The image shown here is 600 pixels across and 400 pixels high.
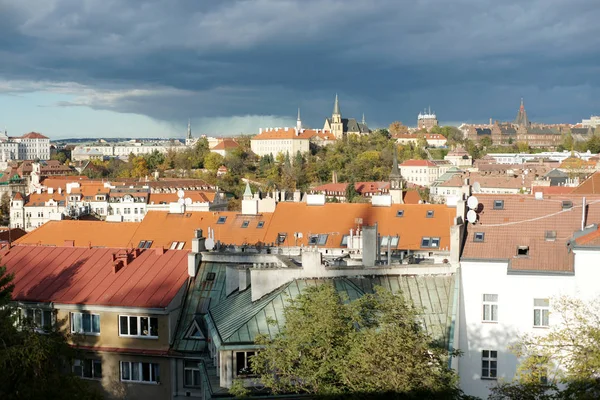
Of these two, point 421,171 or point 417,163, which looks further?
point 417,163

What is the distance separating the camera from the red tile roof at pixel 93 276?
84.8 ft

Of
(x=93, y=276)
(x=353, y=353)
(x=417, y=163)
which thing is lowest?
(x=353, y=353)

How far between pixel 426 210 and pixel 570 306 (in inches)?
1121

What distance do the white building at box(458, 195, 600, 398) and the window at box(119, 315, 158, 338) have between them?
10.6 metres

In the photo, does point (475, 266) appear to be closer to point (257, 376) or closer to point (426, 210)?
point (257, 376)

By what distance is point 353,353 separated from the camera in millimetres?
17547

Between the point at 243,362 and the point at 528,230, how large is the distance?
1315 centimetres

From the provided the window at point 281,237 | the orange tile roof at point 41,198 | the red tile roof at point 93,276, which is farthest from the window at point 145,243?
the orange tile roof at point 41,198

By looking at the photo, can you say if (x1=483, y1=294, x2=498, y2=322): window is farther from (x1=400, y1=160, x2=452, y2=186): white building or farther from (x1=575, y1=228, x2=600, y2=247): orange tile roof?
(x1=400, y1=160, x2=452, y2=186): white building

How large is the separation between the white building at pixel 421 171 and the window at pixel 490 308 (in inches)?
6309

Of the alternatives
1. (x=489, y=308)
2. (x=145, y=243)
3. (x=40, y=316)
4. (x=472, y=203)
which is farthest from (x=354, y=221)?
(x=40, y=316)

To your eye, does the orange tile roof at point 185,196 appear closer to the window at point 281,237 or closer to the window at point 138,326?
the window at point 281,237

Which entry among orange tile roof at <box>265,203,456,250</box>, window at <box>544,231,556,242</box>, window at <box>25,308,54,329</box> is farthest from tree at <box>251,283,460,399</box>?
orange tile roof at <box>265,203,456,250</box>

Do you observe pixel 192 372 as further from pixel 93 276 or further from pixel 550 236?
pixel 550 236
